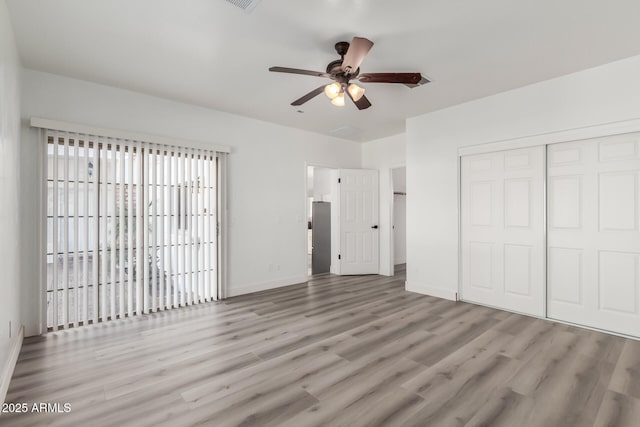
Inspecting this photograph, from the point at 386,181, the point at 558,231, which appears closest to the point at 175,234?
the point at 386,181

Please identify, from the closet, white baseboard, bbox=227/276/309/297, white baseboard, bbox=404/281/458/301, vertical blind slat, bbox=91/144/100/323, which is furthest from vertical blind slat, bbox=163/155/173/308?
the closet

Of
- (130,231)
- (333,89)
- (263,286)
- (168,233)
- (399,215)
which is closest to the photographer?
(333,89)

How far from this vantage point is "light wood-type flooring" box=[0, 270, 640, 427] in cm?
188

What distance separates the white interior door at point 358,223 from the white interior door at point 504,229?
81.1 inches

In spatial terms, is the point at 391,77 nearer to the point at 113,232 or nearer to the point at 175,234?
the point at 175,234

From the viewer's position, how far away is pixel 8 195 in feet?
7.63

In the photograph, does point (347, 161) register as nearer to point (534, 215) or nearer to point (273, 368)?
point (534, 215)

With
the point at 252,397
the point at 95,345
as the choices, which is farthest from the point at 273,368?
the point at 95,345

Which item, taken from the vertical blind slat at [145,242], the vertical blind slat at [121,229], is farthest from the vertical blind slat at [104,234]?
the vertical blind slat at [145,242]

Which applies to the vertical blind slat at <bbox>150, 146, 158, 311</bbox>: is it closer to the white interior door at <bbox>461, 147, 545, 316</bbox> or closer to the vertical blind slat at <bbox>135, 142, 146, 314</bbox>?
the vertical blind slat at <bbox>135, 142, 146, 314</bbox>

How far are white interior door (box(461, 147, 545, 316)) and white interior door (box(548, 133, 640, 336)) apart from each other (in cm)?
14

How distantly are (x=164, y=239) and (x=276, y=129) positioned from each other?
8.29 feet

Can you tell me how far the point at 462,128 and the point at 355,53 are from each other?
2.58 meters

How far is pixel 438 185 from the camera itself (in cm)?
455
